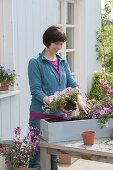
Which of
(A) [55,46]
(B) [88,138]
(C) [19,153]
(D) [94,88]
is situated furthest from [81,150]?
(D) [94,88]

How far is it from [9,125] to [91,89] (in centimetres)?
264

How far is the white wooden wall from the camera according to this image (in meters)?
4.16

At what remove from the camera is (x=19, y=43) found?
14.3 feet

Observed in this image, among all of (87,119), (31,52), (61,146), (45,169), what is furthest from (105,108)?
(31,52)

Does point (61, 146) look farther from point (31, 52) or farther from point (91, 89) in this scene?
point (91, 89)

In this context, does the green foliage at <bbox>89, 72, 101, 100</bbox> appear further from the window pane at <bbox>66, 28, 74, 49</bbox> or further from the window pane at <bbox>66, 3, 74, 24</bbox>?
the window pane at <bbox>66, 3, 74, 24</bbox>

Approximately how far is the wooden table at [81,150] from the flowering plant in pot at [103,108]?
0.16 m

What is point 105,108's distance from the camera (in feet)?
9.36

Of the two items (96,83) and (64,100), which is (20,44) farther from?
(96,83)

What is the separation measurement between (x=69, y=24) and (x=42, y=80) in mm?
3118

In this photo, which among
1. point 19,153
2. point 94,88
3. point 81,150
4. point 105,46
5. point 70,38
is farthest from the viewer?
point 105,46

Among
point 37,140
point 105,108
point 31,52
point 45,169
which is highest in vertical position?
point 31,52

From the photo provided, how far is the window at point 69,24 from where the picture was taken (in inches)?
224

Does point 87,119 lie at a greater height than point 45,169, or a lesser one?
greater
